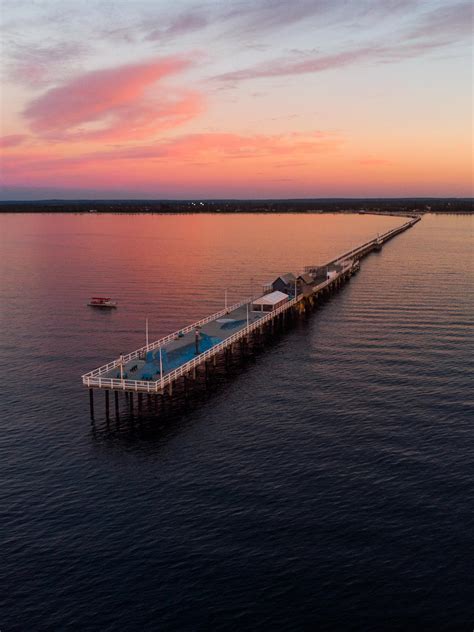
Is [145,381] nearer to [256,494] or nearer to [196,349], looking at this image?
[196,349]

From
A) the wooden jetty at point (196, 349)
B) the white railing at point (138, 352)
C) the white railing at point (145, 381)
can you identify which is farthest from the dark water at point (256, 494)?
the white railing at point (138, 352)

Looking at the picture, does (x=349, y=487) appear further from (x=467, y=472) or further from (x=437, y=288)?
(x=437, y=288)

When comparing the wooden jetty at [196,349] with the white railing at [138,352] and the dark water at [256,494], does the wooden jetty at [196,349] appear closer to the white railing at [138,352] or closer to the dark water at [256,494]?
the white railing at [138,352]

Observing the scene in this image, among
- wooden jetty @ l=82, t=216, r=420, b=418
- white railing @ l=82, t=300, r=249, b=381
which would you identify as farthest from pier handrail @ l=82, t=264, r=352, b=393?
white railing @ l=82, t=300, r=249, b=381

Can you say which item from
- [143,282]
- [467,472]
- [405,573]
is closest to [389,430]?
[467,472]

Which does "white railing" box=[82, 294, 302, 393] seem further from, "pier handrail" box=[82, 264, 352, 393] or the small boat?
the small boat
